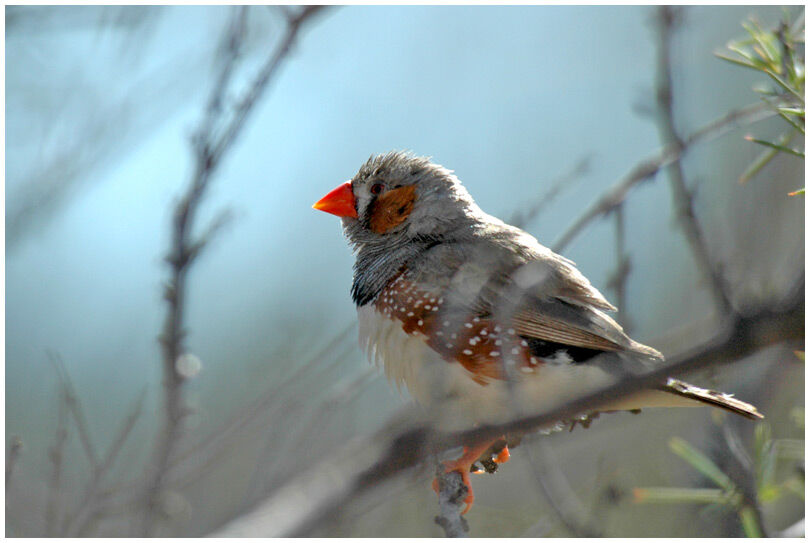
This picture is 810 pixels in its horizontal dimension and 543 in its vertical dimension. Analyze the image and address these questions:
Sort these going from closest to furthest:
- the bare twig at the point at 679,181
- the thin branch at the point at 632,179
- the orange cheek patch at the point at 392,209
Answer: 1. the bare twig at the point at 679,181
2. the thin branch at the point at 632,179
3. the orange cheek patch at the point at 392,209

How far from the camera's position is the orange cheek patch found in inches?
93.4

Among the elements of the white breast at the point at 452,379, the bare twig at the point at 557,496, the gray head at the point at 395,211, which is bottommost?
the bare twig at the point at 557,496

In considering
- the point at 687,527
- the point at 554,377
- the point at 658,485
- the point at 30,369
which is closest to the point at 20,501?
the point at 30,369

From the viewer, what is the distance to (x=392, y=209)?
2393 millimetres

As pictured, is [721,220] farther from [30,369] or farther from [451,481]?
[30,369]

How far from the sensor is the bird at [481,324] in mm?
1725

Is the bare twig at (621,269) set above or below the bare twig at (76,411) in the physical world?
→ above

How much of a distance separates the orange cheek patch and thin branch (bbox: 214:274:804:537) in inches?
44.7

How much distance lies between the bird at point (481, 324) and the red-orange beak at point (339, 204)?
0.60 feet

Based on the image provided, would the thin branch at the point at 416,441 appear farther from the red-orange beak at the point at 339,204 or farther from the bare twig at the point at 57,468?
the red-orange beak at the point at 339,204

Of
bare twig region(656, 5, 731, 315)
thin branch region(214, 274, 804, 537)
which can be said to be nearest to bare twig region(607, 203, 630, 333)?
bare twig region(656, 5, 731, 315)

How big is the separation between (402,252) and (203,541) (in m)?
1.13

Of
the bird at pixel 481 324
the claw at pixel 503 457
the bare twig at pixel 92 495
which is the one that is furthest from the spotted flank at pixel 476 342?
the bare twig at pixel 92 495

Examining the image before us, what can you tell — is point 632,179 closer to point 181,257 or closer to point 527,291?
point 527,291
